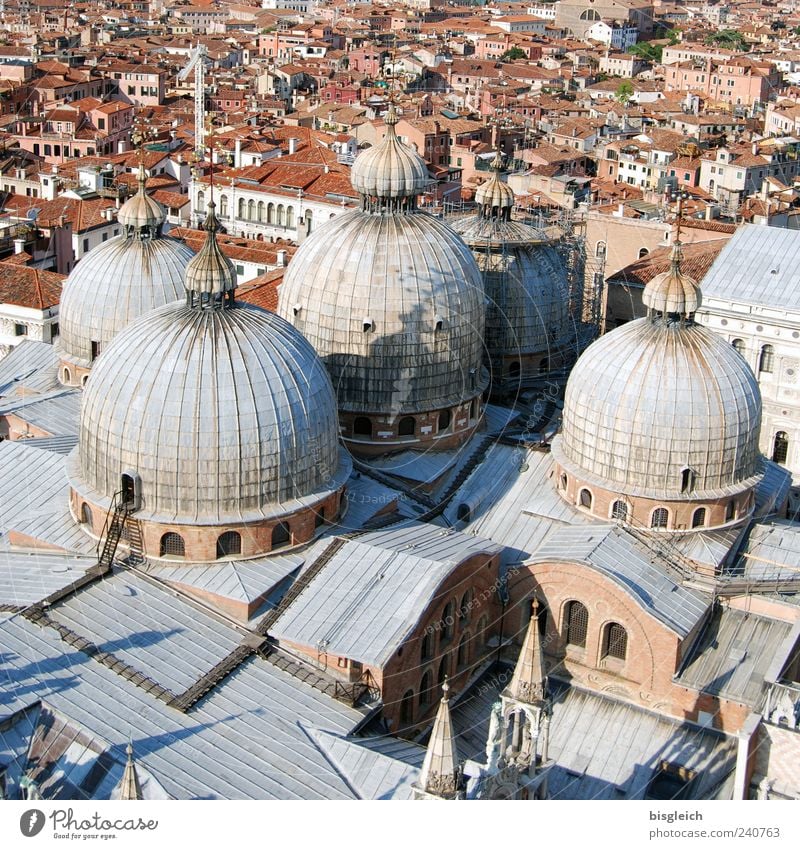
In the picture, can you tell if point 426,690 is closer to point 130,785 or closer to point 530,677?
point 530,677

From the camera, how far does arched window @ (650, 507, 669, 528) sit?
1044 inches

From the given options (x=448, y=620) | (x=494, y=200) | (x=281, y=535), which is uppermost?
(x=494, y=200)

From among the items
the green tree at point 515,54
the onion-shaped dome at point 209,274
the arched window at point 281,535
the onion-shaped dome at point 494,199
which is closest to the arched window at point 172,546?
the arched window at point 281,535

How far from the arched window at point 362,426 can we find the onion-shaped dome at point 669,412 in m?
4.67

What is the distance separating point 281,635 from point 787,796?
27.2 feet

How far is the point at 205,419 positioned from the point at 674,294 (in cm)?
948

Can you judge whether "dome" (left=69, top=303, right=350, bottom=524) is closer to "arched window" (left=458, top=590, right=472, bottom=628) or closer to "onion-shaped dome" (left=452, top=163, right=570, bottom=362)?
"arched window" (left=458, top=590, right=472, bottom=628)

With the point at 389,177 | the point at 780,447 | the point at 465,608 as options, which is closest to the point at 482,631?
the point at 465,608

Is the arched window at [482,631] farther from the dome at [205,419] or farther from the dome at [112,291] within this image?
the dome at [112,291]

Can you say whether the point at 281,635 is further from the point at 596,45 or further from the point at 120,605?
the point at 596,45

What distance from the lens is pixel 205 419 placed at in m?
23.2

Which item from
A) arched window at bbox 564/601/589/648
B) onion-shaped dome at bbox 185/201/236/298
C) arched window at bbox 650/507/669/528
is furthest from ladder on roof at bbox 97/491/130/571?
arched window at bbox 650/507/669/528

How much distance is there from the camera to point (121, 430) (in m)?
23.6

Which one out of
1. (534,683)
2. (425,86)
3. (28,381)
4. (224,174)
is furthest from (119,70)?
(534,683)
